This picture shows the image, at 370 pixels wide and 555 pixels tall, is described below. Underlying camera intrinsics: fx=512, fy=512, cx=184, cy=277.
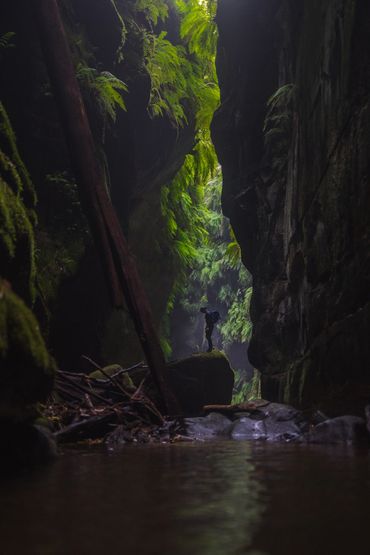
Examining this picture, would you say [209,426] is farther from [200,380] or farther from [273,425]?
[200,380]

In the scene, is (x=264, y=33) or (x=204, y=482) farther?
(x=264, y=33)

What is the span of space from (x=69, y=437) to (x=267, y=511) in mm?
4018

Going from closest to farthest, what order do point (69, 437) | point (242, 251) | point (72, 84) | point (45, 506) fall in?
point (45, 506), point (69, 437), point (72, 84), point (242, 251)

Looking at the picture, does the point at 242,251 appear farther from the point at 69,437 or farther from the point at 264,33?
the point at 69,437

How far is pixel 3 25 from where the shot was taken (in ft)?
28.1

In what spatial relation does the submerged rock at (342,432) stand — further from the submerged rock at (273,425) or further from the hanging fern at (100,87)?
the hanging fern at (100,87)

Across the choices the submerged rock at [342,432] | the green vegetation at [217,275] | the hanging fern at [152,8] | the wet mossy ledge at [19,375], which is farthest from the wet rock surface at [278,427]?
the green vegetation at [217,275]

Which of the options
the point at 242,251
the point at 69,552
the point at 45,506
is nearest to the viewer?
the point at 69,552

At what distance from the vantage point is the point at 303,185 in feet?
25.0

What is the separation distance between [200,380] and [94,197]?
18.5 feet

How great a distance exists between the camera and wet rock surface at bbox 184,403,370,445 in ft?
15.3

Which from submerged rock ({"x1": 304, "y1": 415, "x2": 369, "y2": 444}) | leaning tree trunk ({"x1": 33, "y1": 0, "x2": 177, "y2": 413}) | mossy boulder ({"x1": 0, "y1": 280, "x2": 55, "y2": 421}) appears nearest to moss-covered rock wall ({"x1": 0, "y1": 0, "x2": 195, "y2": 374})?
leaning tree trunk ({"x1": 33, "y1": 0, "x2": 177, "y2": 413})

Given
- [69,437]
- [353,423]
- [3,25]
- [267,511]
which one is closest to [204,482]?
[267,511]

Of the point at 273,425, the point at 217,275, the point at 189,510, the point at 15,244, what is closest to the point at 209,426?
the point at 273,425
